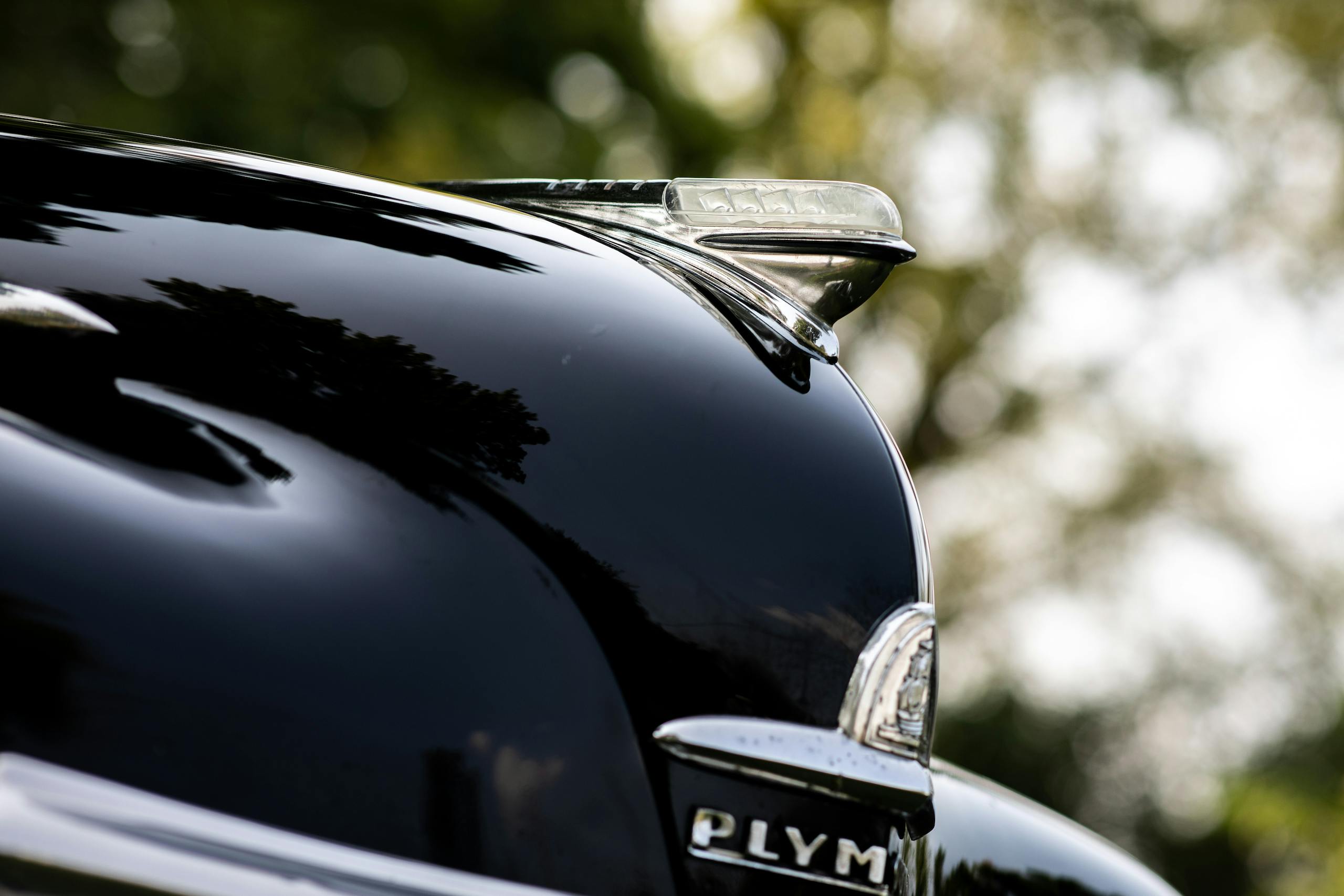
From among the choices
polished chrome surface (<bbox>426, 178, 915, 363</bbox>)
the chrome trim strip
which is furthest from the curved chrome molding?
polished chrome surface (<bbox>426, 178, 915, 363</bbox>)

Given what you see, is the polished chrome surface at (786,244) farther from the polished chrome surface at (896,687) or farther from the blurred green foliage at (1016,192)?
the blurred green foliage at (1016,192)

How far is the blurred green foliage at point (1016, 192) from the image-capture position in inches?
484

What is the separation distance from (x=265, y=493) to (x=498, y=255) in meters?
0.41

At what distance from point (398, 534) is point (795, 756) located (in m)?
0.40

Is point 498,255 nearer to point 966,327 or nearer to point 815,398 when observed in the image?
point 815,398

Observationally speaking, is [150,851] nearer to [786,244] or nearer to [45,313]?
[45,313]

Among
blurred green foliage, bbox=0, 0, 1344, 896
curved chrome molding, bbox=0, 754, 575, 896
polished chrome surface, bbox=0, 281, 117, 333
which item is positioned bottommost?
curved chrome molding, bbox=0, 754, 575, 896

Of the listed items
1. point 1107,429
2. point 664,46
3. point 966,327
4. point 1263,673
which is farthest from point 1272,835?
point 664,46

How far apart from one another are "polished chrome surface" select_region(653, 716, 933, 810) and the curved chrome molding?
0.78 ft

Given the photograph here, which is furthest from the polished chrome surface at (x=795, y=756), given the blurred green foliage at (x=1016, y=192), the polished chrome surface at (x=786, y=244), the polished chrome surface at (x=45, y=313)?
the blurred green foliage at (x=1016, y=192)

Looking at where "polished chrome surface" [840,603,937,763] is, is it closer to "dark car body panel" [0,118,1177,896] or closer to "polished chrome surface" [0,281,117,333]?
"dark car body panel" [0,118,1177,896]

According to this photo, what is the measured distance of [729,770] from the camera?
1102 mm

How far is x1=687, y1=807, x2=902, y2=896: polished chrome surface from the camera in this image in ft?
3.57

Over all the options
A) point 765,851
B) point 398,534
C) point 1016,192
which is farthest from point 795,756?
point 1016,192
